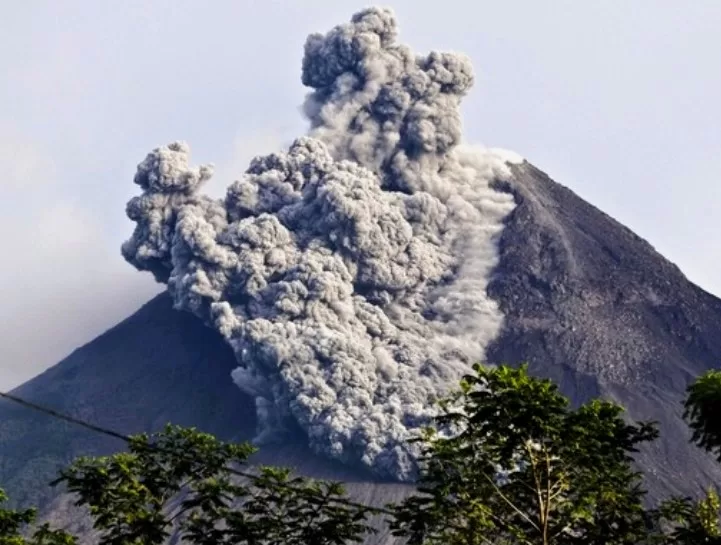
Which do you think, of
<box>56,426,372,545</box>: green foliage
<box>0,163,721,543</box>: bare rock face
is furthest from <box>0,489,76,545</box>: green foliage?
<box>0,163,721,543</box>: bare rock face

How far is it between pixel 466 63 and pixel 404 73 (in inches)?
221

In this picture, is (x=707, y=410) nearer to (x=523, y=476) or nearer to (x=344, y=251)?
(x=523, y=476)

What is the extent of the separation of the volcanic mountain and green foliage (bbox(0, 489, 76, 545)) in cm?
6715

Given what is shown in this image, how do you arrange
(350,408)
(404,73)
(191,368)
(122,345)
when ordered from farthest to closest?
(122,345), (191,368), (404,73), (350,408)

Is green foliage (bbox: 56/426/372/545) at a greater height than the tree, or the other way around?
the tree

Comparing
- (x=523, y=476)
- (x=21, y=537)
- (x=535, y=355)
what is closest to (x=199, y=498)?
(x=21, y=537)

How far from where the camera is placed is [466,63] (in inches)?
4377

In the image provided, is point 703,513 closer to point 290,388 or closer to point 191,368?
point 290,388

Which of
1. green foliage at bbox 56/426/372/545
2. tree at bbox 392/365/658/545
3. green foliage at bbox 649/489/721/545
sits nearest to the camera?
green foliage at bbox 649/489/721/545

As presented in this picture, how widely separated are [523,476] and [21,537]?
11096 mm

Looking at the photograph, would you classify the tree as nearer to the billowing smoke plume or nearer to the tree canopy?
the tree canopy

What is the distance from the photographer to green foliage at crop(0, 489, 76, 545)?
2630 centimetres

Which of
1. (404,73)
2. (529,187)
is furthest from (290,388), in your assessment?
(529,187)

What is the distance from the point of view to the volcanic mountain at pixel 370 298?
9925 centimetres
